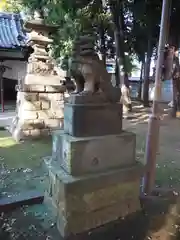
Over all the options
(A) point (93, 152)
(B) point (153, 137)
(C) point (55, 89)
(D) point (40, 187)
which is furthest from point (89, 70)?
(C) point (55, 89)

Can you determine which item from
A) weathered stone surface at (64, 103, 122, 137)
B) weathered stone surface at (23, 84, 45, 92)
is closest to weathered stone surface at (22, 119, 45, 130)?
weathered stone surface at (23, 84, 45, 92)

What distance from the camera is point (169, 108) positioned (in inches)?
396

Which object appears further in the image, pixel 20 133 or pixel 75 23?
pixel 75 23

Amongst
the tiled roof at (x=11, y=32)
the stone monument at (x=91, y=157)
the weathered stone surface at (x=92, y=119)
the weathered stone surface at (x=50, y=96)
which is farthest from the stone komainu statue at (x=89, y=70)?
the tiled roof at (x=11, y=32)

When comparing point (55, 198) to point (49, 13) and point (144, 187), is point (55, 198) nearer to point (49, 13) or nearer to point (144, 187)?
point (144, 187)

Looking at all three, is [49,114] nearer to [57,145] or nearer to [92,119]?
[57,145]

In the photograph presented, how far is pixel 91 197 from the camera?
2316 mm

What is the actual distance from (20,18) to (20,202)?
11.1 m

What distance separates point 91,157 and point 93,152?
0.17ft

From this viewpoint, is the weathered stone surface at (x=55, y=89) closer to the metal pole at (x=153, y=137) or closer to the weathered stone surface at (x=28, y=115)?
the weathered stone surface at (x=28, y=115)

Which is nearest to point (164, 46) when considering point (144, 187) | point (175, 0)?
point (144, 187)

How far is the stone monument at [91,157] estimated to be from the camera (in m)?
2.23

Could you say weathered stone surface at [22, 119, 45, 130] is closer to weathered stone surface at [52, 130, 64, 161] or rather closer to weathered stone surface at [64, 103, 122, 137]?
weathered stone surface at [52, 130, 64, 161]

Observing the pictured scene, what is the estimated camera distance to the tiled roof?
967 cm
